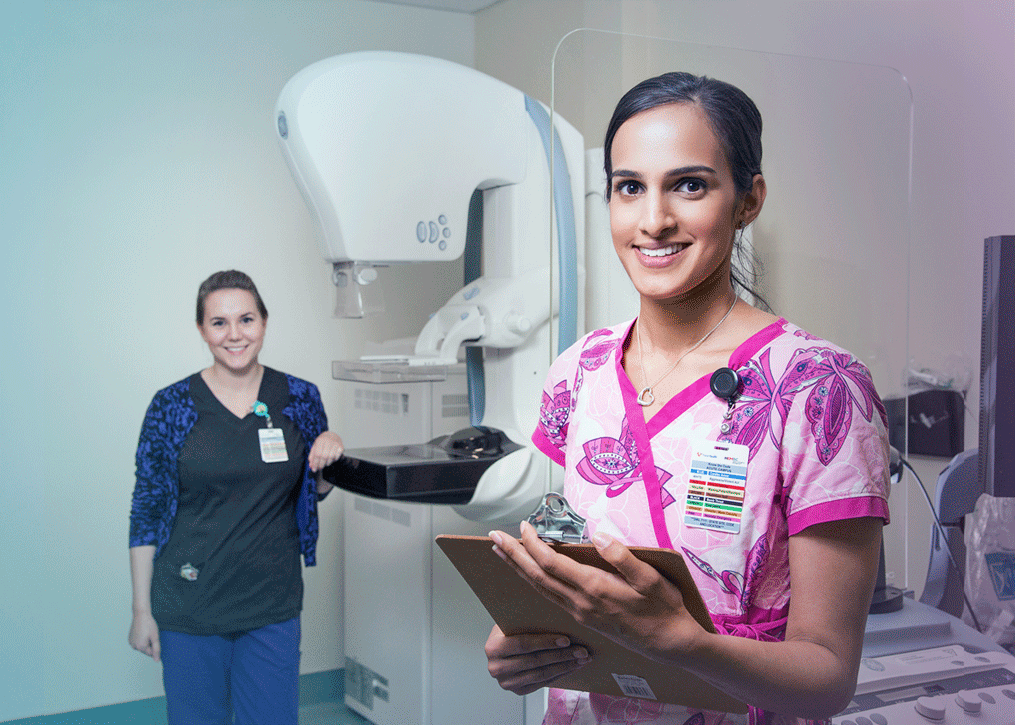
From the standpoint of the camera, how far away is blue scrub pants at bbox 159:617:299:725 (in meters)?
2.13

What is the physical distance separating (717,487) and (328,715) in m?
2.65

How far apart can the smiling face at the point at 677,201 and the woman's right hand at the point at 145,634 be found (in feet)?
5.60

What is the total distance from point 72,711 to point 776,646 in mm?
2870

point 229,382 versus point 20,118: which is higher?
point 20,118

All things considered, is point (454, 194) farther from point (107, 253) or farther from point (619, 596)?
point (107, 253)

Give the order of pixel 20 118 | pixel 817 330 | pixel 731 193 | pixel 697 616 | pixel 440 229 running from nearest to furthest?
pixel 697 616
pixel 731 193
pixel 817 330
pixel 440 229
pixel 20 118

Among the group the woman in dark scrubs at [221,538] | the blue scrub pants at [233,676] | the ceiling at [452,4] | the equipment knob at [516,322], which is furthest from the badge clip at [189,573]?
Answer: the ceiling at [452,4]

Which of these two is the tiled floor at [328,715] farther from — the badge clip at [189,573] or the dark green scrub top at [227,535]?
the badge clip at [189,573]

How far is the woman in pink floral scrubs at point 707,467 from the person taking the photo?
2.65ft

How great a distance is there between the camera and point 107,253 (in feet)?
9.84

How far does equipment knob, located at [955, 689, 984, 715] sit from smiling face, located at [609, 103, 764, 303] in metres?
0.63

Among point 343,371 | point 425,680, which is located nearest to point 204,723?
point 425,680

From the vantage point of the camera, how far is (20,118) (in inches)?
113

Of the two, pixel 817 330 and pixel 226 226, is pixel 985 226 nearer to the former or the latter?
pixel 817 330
